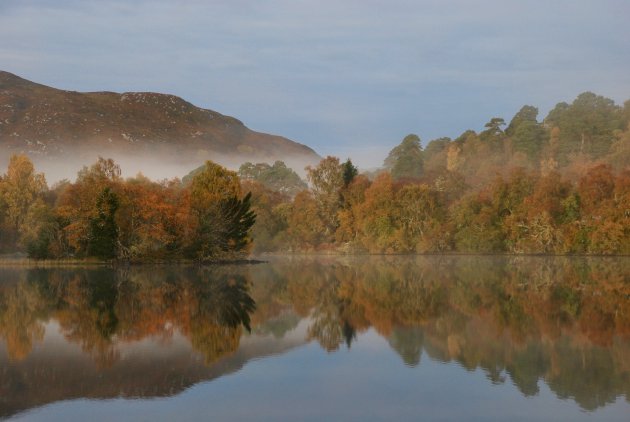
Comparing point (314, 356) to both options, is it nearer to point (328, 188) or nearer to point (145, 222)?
point (145, 222)

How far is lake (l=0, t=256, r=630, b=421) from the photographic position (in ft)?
39.8

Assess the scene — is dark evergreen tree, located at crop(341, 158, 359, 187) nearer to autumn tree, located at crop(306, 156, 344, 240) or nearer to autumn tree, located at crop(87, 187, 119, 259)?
autumn tree, located at crop(306, 156, 344, 240)

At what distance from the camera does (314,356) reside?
1725 centimetres

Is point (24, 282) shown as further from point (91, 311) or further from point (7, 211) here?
point (7, 211)

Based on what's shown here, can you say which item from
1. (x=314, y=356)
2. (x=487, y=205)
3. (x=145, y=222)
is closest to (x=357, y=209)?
(x=487, y=205)

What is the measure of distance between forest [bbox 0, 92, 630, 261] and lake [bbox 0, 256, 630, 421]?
91.2 feet

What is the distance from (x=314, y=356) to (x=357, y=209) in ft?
278

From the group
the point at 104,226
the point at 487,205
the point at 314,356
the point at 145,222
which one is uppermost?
the point at 487,205

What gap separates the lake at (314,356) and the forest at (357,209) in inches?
1094

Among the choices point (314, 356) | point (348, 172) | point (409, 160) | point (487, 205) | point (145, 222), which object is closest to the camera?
point (314, 356)

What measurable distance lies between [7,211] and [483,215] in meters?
58.4

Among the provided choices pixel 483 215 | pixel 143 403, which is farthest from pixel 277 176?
pixel 143 403

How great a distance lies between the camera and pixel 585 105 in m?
153

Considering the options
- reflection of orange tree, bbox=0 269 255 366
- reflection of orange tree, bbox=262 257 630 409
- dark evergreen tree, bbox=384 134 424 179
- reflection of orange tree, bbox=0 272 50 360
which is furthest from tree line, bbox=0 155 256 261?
dark evergreen tree, bbox=384 134 424 179
